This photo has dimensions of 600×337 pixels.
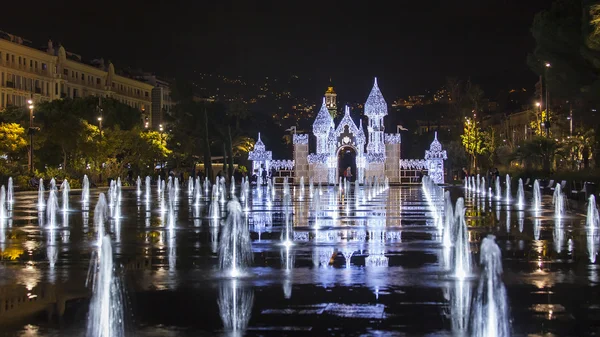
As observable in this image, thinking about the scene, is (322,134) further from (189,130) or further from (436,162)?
(189,130)

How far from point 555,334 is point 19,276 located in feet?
25.4

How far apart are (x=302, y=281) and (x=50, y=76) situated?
9730cm

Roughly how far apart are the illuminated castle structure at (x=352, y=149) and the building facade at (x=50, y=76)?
29744mm

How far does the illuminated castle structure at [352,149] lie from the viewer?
7794 cm

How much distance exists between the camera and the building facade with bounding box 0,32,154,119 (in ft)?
310

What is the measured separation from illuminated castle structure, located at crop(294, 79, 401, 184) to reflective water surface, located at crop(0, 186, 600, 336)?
178ft

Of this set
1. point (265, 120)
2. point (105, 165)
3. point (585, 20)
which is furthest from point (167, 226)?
point (265, 120)

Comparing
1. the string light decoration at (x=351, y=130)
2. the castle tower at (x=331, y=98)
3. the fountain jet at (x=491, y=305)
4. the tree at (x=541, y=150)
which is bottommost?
the fountain jet at (x=491, y=305)

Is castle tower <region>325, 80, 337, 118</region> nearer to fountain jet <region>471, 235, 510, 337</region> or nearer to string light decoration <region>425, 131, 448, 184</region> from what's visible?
string light decoration <region>425, 131, 448, 184</region>

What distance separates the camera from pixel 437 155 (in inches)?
3100

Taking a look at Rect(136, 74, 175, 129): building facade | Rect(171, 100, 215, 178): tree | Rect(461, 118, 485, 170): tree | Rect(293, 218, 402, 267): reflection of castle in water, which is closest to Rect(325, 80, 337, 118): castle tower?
Rect(171, 100, 215, 178): tree

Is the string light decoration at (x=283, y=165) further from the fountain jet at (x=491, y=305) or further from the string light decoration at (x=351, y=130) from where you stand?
the fountain jet at (x=491, y=305)

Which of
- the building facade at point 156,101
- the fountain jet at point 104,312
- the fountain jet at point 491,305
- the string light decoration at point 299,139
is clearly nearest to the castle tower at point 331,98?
the string light decoration at point 299,139

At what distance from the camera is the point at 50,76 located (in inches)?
4144
